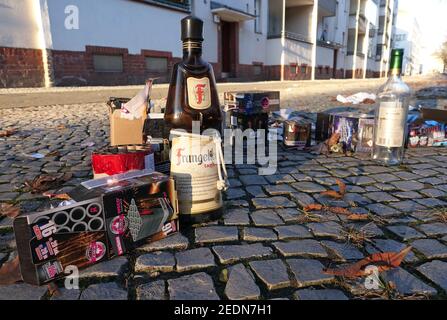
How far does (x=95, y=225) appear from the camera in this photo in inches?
48.5

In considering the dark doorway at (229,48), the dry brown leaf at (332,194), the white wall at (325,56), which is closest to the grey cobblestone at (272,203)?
the dry brown leaf at (332,194)

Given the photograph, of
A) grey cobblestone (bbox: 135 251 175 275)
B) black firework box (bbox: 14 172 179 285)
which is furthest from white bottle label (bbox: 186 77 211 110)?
grey cobblestone (bbox: 135 251 175 275)

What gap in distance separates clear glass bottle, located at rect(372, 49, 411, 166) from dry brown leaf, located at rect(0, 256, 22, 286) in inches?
97.1

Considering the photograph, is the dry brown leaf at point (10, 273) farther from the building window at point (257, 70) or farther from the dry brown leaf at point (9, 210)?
the building window at point (257, 70)

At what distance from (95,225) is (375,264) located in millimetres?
1085

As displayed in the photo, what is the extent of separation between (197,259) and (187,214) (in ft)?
0.98

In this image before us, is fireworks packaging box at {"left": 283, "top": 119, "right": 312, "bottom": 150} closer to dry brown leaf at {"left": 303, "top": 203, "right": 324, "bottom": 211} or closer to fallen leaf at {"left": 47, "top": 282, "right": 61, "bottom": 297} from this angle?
dry brown leaf at {"left": 303, "top": 203, "right": 324, "bottom": 211}

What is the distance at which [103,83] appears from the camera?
9961 millimetres

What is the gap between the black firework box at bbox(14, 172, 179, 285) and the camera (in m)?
1.12

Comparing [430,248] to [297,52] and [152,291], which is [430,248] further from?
[297,52]

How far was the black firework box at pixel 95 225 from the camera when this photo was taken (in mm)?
1122

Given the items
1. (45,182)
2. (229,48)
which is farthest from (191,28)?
(229,48)

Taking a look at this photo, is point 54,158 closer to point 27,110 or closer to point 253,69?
point 27,110
